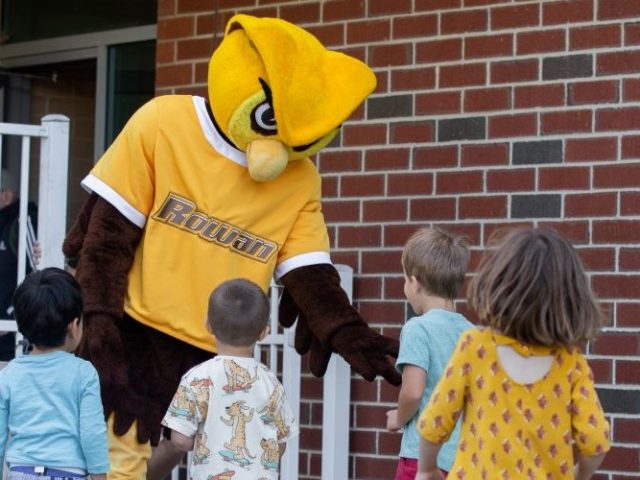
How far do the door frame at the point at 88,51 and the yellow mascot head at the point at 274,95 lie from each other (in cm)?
323

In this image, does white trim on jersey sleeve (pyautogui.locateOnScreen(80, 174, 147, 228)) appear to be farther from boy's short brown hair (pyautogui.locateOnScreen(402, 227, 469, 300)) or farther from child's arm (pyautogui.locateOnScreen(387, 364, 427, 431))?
child's arm (pyautogui.locateOnScreen(387, 364, 427, 431))

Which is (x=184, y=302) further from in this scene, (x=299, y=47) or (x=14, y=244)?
(x=14, y=244)

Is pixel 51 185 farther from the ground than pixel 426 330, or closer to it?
farther from the ground

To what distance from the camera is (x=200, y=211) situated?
456 centimetres

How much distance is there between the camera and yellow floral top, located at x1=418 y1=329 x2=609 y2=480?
3.42 m

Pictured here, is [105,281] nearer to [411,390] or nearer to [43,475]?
[43,475]

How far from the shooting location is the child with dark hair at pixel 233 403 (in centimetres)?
411

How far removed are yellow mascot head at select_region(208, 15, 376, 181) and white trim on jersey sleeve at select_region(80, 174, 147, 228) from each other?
15.4 inches

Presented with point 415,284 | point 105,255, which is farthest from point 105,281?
→ point 415,284

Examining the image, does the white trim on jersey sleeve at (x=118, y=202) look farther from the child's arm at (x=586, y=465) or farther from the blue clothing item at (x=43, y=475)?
the child's arm at (x=586, y=465)

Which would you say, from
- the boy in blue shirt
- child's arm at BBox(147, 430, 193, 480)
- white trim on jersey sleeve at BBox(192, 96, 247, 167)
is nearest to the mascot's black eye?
white trim on jersey sleeve at BBox(192, 96, 247, 167)

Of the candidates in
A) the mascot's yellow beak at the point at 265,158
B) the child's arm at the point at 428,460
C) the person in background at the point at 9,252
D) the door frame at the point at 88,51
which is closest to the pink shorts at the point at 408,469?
the child's arm at the point at 428,460

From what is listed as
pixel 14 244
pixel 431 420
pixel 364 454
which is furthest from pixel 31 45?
pixel 431 420

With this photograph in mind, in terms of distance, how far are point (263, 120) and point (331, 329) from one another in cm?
73
